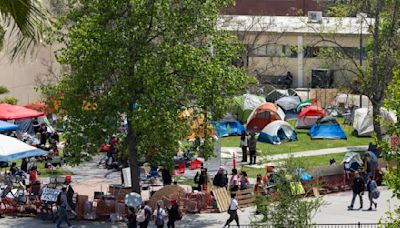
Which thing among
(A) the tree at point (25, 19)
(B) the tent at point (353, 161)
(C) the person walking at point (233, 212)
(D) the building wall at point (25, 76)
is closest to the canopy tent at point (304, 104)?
(D) the building wall at point (25, 76)

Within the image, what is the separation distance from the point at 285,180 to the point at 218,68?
22.7 feet

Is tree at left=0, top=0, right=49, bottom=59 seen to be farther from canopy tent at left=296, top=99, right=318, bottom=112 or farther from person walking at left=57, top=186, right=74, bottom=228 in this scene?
canopy tent at left=296, top=99, right=318, bottom=112

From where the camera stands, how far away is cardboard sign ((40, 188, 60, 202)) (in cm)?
2377

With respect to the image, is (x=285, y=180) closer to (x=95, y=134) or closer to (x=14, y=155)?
(x=95, y=134)

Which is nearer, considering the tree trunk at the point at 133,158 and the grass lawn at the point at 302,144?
the tree trunk at the point at 133,158

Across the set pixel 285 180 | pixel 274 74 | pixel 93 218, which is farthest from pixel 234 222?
pixel 274 74

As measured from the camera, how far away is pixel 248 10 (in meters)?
63.9

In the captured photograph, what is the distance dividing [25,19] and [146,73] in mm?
17667

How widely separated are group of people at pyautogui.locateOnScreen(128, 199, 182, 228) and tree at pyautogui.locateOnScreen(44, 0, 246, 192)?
60.6 inches

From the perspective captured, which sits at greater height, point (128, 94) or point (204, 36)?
point (204, 36)

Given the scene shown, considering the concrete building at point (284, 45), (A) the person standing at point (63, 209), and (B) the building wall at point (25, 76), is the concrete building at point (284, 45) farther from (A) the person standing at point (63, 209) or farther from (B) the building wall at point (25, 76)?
(A) the person standing at point (63, 209)

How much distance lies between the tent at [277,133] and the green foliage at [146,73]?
14.4 m

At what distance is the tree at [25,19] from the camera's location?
4980 mm

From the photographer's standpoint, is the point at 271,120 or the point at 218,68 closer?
the point at 218,68
